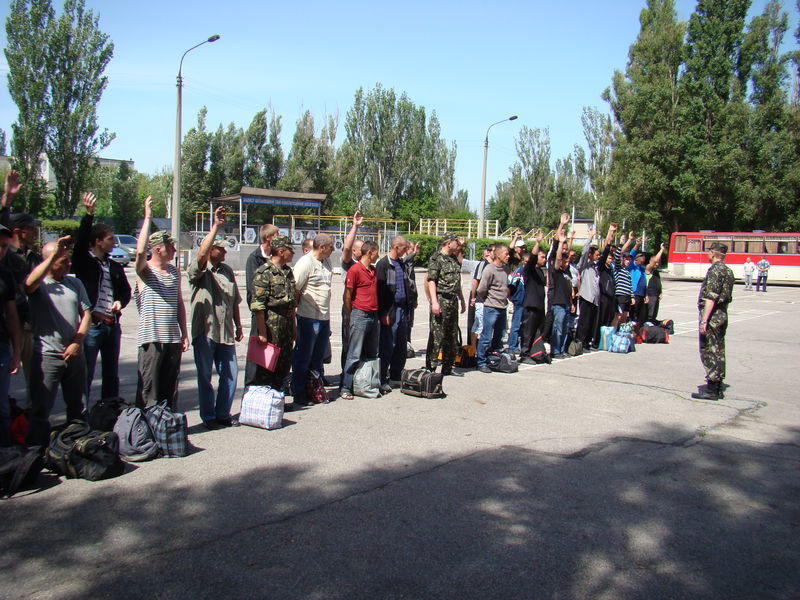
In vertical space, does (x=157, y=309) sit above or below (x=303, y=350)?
above

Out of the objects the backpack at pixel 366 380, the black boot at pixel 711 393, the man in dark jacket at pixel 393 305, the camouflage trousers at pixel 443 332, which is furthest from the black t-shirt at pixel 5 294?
the black boot at pixel 711 393

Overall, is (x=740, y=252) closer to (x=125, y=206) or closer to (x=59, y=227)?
(x=59, y=227)

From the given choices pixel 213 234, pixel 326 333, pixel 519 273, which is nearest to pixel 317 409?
pixel 326 333

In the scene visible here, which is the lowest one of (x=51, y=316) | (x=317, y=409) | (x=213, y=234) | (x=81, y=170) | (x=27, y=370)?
Answer: (x=317, y=409)

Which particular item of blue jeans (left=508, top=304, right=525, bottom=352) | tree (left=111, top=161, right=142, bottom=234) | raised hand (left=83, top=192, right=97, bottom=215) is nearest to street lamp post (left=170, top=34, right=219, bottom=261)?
blue jeans (left=508, top=304, right=525, bottom=352)

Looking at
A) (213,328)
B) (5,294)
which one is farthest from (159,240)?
(5,294)

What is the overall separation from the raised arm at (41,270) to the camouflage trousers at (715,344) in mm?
6857

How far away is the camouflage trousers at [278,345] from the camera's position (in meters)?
6.96

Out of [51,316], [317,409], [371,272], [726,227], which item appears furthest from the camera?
[726,227]

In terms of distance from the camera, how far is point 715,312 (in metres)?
8.19

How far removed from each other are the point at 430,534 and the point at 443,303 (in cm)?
521

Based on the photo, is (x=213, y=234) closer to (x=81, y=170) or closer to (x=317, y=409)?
(x=317, y=409)

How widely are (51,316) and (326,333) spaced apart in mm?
3005

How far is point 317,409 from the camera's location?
24.3 feet
